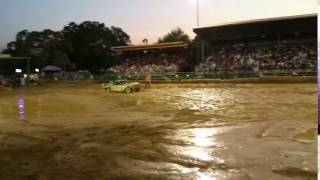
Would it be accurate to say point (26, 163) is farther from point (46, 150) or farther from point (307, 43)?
point (307, 43)

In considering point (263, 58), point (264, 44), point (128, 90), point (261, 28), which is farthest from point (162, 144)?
point (264, 44)

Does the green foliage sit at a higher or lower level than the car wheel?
higher

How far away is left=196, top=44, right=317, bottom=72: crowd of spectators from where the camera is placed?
4168 cm

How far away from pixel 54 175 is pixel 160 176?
1840 millimetres

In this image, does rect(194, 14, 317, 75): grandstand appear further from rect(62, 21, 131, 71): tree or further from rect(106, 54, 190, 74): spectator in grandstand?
rect(62, 21, 131, 71): tree

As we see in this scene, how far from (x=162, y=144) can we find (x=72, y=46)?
60870 mm

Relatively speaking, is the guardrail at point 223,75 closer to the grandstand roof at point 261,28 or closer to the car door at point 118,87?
the grandstand roof at point 261,28

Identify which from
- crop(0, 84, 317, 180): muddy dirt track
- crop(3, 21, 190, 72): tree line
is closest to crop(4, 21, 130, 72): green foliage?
crop(3, 21, 190, 72): tree line

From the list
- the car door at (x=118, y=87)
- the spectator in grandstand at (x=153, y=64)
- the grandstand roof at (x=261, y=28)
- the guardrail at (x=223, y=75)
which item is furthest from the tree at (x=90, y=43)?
the car door at (x=118, y=87)

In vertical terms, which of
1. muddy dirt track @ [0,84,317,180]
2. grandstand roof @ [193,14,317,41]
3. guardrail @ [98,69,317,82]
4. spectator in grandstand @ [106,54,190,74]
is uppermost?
grandstand roof @ [193,14,317,41]

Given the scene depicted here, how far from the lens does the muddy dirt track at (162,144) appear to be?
299 inches

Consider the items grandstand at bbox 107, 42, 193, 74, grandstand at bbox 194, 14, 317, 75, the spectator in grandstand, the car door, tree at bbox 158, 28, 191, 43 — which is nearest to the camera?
the car door

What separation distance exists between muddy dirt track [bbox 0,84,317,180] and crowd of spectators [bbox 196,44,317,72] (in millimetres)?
25683

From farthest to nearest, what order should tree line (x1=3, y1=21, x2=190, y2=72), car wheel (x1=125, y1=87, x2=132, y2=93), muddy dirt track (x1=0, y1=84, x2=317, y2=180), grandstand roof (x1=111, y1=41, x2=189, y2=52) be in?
tree line (x1=3, y1=21, x2=190, y2=72) < grandstand roof (x1=111, y1=41, x2=189, y2=52) < car wheel (x1=125, y1=87, x2=132, y2=93) < muddy dirt track (x1=0, y1=84, x2=317, y2=180)
